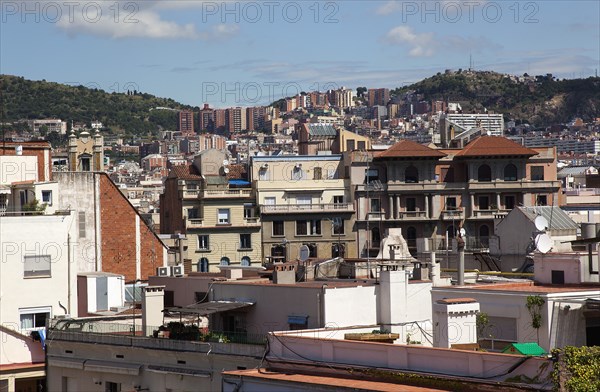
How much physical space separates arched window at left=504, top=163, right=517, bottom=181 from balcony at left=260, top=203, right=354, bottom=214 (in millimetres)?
9496

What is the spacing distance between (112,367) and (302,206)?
4683 cm

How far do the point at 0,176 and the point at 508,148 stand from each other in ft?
139

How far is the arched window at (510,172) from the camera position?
84312 millimetres

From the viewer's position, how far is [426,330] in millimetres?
31828

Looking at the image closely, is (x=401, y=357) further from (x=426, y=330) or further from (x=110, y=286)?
(x=110, y=286)

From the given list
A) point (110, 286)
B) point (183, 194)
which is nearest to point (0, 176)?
point (110, 286)

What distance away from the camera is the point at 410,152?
83.5 meters

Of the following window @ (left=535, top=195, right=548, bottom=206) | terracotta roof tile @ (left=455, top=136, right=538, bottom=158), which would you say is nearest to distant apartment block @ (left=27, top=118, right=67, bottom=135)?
terracotta roof tile @ (left=455, top=136, right=538, bottom=158)

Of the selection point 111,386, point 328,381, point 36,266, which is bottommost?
point 111,386

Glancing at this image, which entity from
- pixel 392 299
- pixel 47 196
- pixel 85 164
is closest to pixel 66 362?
pixel 392 299

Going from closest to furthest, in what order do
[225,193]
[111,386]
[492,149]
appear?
[111,386], [225,193], [492,149]

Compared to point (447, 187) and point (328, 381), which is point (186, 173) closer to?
point (447, 187)

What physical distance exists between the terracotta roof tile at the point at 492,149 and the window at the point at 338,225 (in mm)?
8321

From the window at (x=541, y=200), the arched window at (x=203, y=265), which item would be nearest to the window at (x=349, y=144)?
the window at (x=541, y=200)
